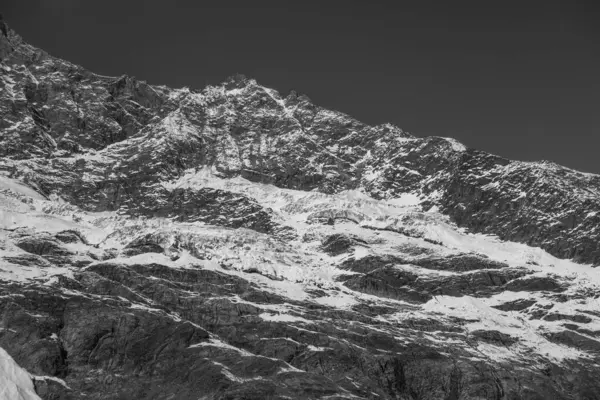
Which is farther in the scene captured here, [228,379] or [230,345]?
[230,345]

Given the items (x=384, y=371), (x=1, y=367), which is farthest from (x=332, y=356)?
(x=1, y=367)

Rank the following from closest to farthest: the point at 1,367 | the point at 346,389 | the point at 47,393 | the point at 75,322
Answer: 1. the point at 1,367
2. the point at 47,393
3. the point at 346,389
4. the point at 75,322

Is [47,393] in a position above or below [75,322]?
below

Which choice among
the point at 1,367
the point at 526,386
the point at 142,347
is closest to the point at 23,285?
the point at 142,347

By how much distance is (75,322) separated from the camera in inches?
7500

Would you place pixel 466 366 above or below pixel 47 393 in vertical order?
above

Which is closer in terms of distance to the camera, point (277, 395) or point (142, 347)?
point (277, 395)

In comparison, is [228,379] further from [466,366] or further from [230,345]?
[466,366]

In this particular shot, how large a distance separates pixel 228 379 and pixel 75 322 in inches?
1495

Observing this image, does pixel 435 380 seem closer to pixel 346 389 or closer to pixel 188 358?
pixel 346 389

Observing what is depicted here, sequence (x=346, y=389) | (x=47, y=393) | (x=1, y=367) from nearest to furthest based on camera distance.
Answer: (x=1, y=367) → (x=47, y=393) → (x=346, y=389)

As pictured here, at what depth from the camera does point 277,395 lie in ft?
561

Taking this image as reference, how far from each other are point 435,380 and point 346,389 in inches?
951

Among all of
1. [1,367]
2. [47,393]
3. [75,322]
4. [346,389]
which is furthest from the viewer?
[75,322]
